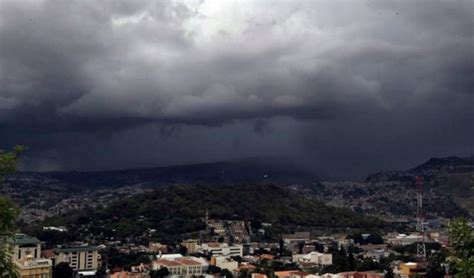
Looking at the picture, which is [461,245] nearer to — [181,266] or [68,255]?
[181,266]

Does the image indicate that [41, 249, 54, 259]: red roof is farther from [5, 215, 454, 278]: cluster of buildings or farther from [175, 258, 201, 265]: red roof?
[175, 258, 201, 265]: red roof

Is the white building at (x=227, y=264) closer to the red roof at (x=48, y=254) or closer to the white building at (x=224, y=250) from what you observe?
the white building at (x=224, y=250)

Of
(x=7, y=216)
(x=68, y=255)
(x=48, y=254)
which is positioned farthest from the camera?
(x=68, y=255)

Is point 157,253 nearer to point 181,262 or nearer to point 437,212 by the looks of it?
point 181,262

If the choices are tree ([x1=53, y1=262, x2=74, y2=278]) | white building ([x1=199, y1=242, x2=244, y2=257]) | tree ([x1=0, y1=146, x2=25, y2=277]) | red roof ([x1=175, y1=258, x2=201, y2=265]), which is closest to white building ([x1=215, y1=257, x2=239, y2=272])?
red roof ([x1=175, y1=258, x2=201, y2=265])

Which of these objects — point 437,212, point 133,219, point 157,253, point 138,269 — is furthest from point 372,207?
point 138,269

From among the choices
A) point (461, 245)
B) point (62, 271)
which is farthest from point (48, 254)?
point (461, 245)
